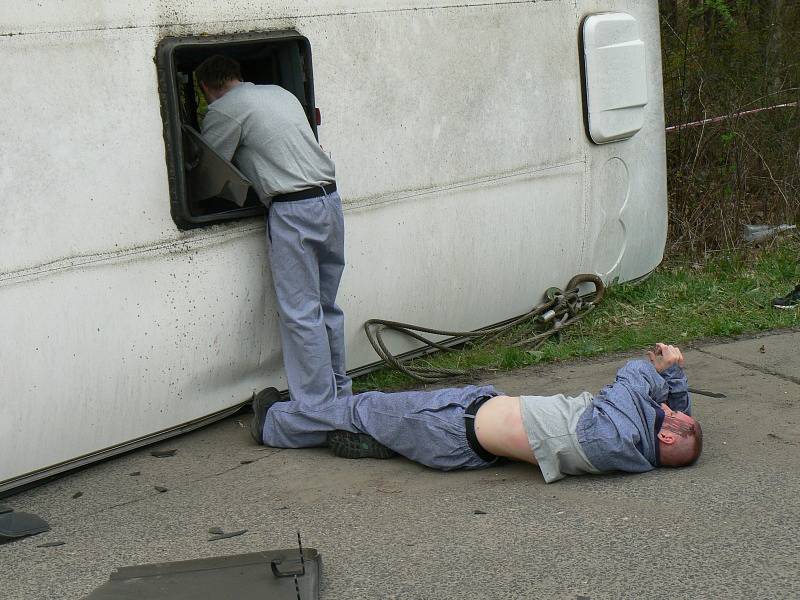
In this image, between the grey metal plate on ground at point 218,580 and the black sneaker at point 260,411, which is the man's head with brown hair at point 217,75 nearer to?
the black sneaker at point 260,411

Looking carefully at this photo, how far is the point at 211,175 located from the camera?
15.3ft

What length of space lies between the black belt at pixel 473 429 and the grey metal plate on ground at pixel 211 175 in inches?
53.9

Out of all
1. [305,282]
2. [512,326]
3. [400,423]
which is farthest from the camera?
[512,326]

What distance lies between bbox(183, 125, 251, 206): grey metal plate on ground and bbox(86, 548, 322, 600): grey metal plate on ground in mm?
1724

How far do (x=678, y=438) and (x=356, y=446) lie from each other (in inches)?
53.6

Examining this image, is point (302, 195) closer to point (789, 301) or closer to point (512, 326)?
point (512, 326)

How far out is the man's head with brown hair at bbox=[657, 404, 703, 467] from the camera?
4.14m

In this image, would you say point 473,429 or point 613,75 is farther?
point 613,75

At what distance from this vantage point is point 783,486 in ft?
13.2

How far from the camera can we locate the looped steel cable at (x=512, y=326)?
5.50 meters

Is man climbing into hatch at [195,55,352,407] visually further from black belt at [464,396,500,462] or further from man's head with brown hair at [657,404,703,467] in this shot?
man's head with brown hair at [657,404,703,467]

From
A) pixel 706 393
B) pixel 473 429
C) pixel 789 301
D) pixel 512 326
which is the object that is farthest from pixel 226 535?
pixel 789 301

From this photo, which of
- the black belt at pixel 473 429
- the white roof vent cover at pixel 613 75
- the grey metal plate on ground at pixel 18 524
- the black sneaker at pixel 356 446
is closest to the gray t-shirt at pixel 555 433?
the black belt at pixel 473 429

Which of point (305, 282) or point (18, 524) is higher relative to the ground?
point (305, 282)
